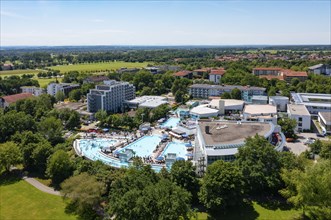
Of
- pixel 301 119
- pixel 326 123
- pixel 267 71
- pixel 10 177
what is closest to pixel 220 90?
pixel 301 119

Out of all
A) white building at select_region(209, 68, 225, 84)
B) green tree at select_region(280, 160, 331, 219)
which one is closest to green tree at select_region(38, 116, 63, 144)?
green tree at select_region(280, 160, 331, 219)

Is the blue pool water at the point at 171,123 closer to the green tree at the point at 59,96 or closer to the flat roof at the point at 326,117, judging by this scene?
the flat roof at the point at 326,117

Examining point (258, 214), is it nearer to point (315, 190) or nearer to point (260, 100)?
point (315, 190)

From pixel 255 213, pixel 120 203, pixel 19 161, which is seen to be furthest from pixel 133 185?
pixel 19 161

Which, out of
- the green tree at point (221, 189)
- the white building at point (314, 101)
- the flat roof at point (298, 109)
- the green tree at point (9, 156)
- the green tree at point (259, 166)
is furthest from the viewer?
the white building at point (314, 101)

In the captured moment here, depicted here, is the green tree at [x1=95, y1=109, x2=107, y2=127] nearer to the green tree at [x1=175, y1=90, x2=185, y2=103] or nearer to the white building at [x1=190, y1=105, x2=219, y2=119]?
the white building at [x1=190, y1=105, x2=219, y2=119]

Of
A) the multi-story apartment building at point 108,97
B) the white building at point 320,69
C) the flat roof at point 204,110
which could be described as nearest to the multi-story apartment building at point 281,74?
the white building at point 320,69

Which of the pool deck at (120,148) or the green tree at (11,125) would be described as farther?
the green tree at (11,125)

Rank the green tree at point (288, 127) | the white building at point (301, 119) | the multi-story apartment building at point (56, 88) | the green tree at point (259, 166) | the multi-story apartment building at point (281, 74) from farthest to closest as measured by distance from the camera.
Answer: the multi-story apartment building at point (281, 74), the multi-story apartment building at point (56, 88), the white building at point (301, 119), the green tree at point (288, 127), the green tree at point (259, 166)
